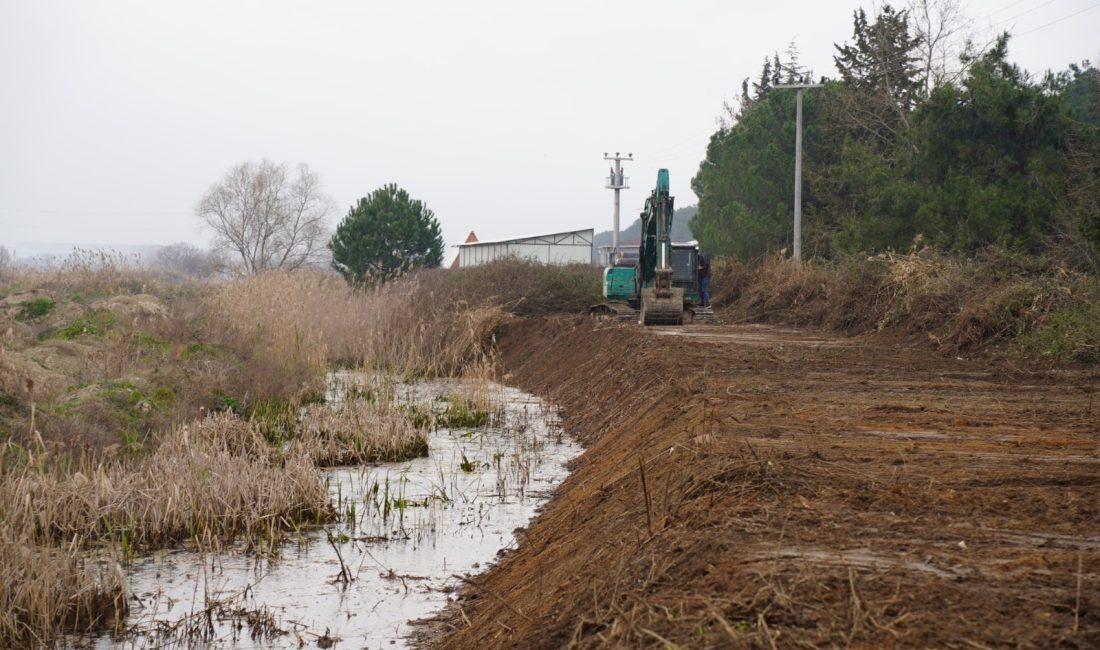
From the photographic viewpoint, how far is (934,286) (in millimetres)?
17312

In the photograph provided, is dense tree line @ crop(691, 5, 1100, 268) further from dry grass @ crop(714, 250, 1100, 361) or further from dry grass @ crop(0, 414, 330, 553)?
dry grass @ crop(0, 414, 330, 553)

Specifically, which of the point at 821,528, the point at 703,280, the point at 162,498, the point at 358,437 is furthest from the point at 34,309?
the point at 821,528

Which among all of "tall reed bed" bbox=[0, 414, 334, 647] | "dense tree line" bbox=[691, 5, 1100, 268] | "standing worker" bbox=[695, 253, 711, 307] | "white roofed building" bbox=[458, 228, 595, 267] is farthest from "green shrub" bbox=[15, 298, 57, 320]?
"white roofed building" bbox=[458, 228, 595, 267]

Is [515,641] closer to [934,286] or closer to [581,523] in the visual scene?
[581,523]

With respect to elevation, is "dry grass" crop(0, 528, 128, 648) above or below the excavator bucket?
below

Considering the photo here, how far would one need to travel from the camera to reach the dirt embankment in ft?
12.4

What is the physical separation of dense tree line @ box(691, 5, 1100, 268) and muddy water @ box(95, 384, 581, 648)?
31.9 ft

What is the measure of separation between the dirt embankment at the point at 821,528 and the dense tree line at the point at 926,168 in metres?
7.82

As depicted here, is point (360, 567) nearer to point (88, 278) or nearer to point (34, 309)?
point (34, 309)

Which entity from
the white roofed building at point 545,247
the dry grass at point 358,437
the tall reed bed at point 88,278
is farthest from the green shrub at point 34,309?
the white roofed building at point 545,247

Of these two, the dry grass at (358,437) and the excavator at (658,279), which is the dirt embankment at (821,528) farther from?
the excavator at (658,279)

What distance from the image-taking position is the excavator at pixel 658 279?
21.9 meters

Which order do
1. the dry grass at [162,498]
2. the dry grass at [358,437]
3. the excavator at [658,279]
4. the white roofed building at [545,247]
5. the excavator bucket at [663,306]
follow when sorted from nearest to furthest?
1. the dry grass at [162,498]
2. the dry grass at [358,437]
3. the excavator bucket at [663,306]
4. the excavator at [658,279]
5. the white roofed building at [545,247]

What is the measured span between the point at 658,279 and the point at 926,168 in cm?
770
